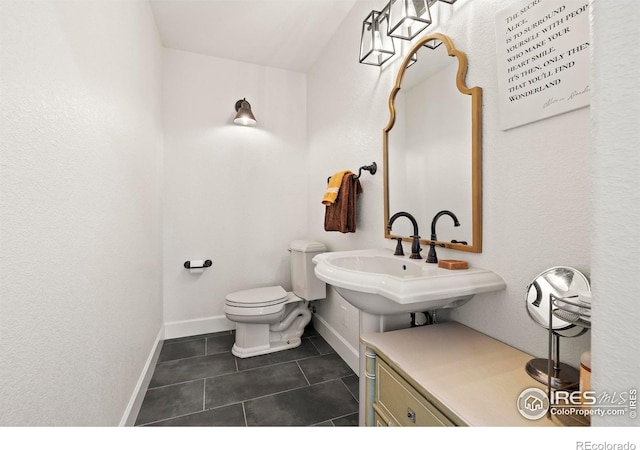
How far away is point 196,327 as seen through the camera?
2.47 m

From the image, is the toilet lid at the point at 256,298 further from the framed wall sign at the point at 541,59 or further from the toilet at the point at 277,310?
the framed wall sign at the point at 541,59

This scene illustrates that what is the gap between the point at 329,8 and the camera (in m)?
1.94

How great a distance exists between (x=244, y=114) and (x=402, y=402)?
2.36 m

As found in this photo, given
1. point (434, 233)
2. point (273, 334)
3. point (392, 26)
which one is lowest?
point (273, 334)

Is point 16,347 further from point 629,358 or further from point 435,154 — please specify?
point 435,154

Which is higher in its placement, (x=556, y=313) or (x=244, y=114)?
(x=244, y=114)

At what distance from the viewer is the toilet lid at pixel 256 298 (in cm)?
206

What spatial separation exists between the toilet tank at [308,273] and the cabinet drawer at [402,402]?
128 centimetres

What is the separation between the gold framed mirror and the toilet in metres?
0.92

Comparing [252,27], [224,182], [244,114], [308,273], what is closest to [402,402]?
[308,273]

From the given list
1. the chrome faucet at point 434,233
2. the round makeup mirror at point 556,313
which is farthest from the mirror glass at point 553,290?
the chrome faucet at point 434,233

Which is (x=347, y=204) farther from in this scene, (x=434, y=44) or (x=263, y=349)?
(x=263, y=349)

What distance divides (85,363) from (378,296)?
1023 mm
